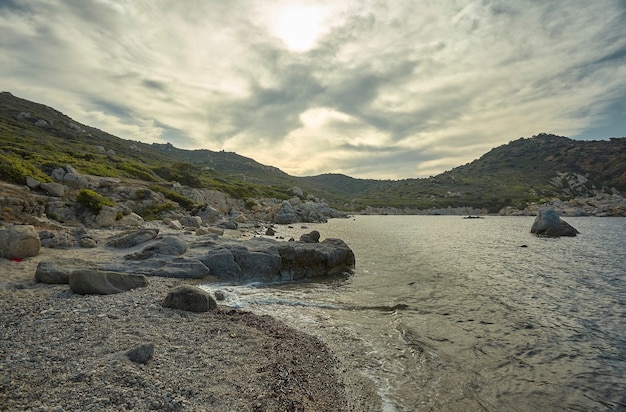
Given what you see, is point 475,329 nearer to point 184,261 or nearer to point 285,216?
point 184,261

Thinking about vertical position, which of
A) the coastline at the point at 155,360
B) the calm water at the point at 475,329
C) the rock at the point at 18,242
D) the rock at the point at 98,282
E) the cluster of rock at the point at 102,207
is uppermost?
the cluster of rock at the point at 102,207

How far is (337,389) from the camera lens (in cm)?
948

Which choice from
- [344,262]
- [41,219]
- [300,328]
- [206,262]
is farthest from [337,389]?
[41,219]

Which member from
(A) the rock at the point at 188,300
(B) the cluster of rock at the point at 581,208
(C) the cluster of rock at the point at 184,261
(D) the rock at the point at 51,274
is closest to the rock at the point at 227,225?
(C) the cluster of rock at the point at 184,261

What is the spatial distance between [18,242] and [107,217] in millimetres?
18032

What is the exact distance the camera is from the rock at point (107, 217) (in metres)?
34.8

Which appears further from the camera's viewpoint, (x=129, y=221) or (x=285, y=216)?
(x=285, y=216)

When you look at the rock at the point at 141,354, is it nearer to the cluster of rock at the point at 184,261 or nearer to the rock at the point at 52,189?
the cluster of rock at the point at 184,261

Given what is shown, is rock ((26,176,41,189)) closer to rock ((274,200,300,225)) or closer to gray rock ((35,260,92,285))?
gray rock ((35,260,92,285))

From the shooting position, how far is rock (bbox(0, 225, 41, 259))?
17875 mm

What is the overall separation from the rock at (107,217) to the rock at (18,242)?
53.7ft

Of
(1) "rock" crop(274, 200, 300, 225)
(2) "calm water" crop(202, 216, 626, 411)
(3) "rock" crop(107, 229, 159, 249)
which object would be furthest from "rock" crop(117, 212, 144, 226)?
(1) "rock" crop(274, 200, 300, 225)

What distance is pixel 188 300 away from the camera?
14516mm

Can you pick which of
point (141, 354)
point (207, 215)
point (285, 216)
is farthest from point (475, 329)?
point (285, 216)
